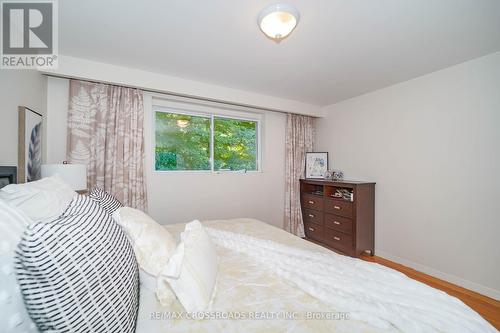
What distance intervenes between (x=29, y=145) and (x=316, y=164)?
3.82m

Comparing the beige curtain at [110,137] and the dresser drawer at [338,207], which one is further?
the dresser drawer at [338,207]

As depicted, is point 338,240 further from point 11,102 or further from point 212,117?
point 11,102

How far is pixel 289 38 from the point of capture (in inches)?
73.4

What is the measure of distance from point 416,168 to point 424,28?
5.55 feet

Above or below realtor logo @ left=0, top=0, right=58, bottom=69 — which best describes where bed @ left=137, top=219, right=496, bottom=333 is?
below

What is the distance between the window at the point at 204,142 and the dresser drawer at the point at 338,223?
1464 mm

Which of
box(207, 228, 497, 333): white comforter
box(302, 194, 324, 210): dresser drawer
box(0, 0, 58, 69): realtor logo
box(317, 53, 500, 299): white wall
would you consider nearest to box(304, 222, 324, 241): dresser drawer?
box(302, 194, 324, 210): dresser drawer

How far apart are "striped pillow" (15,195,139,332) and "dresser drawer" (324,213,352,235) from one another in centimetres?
292

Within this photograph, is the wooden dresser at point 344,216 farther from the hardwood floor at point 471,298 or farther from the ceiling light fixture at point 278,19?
the ceiling light fixture at point 278,19

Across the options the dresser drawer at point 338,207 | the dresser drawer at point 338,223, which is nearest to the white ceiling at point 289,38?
the dresser drawer at point 338,207

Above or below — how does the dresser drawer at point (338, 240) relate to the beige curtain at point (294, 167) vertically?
below

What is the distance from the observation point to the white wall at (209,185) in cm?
234

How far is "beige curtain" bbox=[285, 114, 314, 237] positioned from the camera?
3.70m

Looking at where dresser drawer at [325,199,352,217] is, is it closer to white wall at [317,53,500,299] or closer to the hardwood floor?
white wall at [317,53,500,299]
